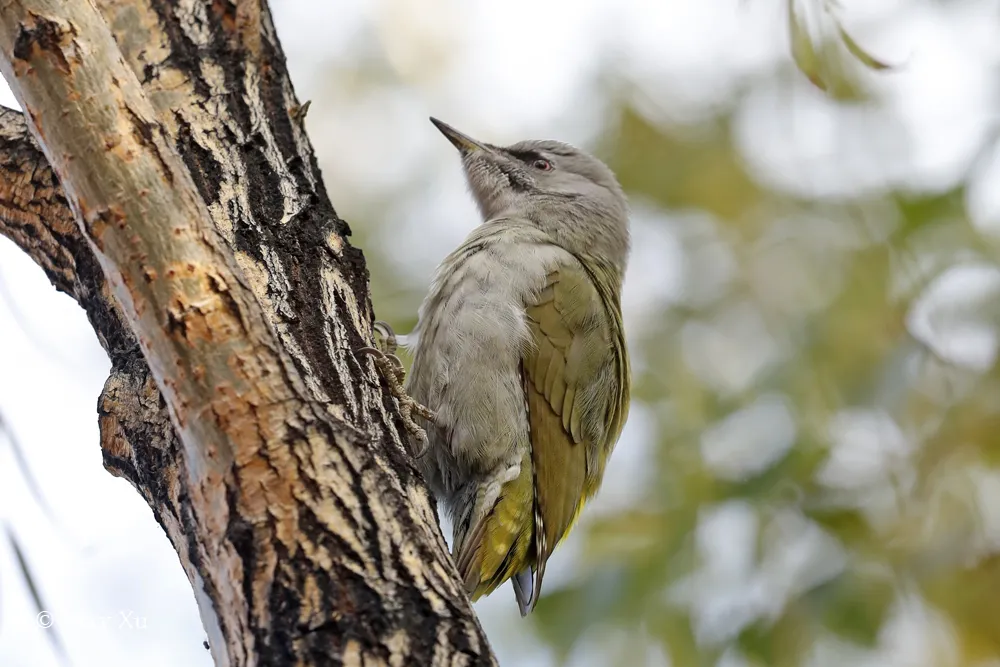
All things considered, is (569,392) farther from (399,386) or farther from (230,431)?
(230,431)

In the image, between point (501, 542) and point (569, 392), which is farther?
point (569, 392)

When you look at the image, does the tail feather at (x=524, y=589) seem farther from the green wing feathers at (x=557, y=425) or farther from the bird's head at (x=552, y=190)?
the bird's head at (x=552, y=190)

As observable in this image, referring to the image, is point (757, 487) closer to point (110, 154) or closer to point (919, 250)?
point (919, 250)

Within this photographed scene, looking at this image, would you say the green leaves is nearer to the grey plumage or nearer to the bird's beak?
the grey plumage

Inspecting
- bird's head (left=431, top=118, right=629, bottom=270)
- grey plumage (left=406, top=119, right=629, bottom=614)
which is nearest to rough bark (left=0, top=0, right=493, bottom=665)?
grey plumage (left=406, top=119, right=629, bottom=614)

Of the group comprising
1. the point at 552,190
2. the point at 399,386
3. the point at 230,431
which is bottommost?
the point at 230,431

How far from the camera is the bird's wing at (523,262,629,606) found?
3641 millimetres

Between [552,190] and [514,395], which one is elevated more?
[552,190]

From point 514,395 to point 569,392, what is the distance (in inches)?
10.1

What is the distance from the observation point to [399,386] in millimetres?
3227

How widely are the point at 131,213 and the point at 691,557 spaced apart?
3.14 meters

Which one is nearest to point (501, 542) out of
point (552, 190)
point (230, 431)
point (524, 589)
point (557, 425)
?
point (524, 589)

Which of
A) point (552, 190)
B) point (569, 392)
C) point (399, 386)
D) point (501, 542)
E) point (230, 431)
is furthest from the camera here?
point (552, 190)

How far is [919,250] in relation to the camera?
426cm
